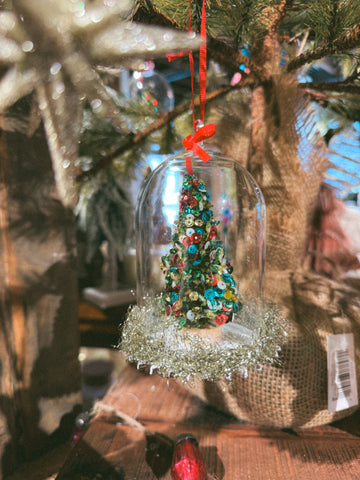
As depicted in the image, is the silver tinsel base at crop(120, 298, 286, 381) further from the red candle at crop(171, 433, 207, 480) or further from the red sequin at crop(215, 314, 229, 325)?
the red candle at crop(171, 433, 207, 480)

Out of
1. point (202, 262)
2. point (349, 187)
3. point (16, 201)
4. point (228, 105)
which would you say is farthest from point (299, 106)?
point (16, 201)

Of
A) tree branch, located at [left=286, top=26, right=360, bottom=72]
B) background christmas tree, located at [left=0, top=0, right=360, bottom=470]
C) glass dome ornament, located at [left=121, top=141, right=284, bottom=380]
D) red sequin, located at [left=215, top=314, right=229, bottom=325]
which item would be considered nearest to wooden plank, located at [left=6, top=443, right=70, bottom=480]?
background christmas tree, located at [left=0, top=0, right=360, bottom=470]

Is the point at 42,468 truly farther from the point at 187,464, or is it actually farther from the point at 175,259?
the point at 175,259

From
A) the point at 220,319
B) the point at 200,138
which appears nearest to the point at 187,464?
the point at 220,319

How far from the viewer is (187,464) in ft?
2.03

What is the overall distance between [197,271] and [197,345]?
140 millimetres

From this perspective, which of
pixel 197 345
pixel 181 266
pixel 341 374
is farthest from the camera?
pixel 341 374

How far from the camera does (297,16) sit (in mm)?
797

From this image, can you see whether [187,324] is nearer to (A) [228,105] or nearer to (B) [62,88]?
(B) [62,88]

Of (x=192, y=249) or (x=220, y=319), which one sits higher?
(x=192, y=249)

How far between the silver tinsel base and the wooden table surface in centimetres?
17

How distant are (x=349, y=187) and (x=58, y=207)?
771mm

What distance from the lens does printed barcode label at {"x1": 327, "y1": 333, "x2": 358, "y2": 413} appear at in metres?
0.74

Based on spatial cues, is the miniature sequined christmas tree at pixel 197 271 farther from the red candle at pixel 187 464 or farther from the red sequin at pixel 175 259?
the red candle at pixel 187 464
